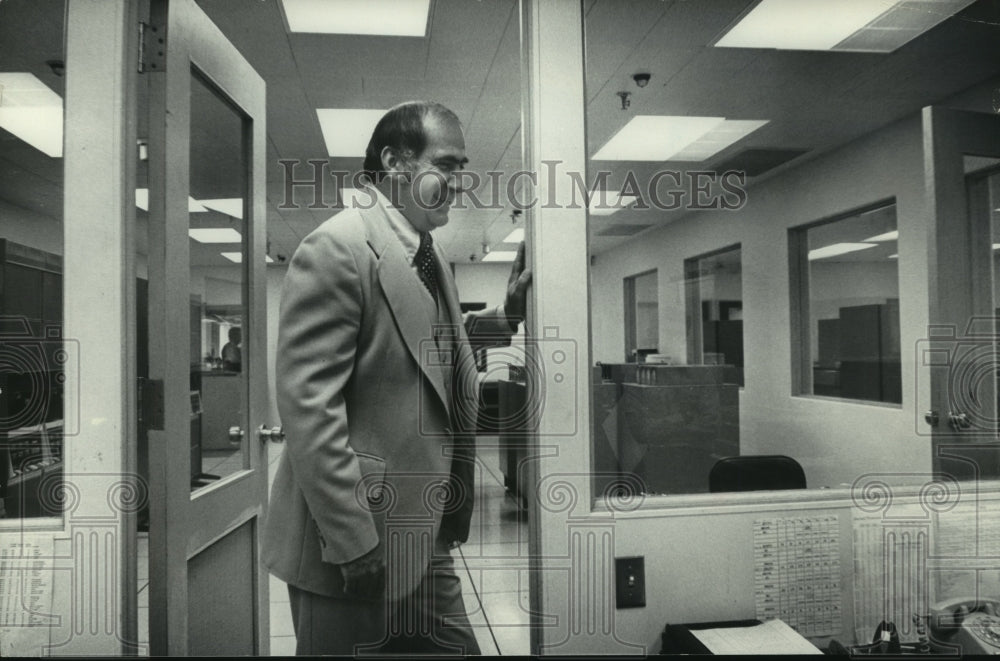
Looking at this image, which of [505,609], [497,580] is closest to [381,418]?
[505,609]

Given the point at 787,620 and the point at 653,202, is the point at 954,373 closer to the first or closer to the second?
the point at 787,620

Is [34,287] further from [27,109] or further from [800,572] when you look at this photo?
[800,572]

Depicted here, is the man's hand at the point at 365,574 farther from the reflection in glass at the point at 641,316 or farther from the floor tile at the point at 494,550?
the floor tile at the point at 494,550

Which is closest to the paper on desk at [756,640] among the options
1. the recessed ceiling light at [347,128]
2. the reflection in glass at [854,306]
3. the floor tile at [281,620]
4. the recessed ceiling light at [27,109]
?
the floor tile at [281,620]

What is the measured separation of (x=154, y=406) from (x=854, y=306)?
4.17m

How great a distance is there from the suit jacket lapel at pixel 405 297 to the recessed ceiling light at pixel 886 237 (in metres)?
3.46

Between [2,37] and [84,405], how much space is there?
1.07 metres

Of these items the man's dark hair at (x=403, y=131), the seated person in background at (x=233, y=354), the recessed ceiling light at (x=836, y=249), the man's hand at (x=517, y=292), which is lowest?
the seated person in background at (x=233, y=354)

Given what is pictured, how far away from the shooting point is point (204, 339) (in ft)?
6.27

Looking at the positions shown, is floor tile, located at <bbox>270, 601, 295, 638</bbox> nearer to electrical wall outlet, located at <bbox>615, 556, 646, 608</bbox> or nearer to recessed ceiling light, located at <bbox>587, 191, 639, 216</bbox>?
electrical wall outlet, located at <bbox>615, 556, 646, 608</bbox>

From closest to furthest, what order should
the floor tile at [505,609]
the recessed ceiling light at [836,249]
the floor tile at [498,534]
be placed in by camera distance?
the floor tile at [505,609] < the floor tile at [498,534] < the recessed ceiling light at [836,249]

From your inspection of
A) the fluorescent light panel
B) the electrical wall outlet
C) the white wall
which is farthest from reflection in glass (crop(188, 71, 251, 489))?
the fluorescent light panel

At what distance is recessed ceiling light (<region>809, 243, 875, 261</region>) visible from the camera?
4121 mm

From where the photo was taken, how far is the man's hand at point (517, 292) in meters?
1.52
